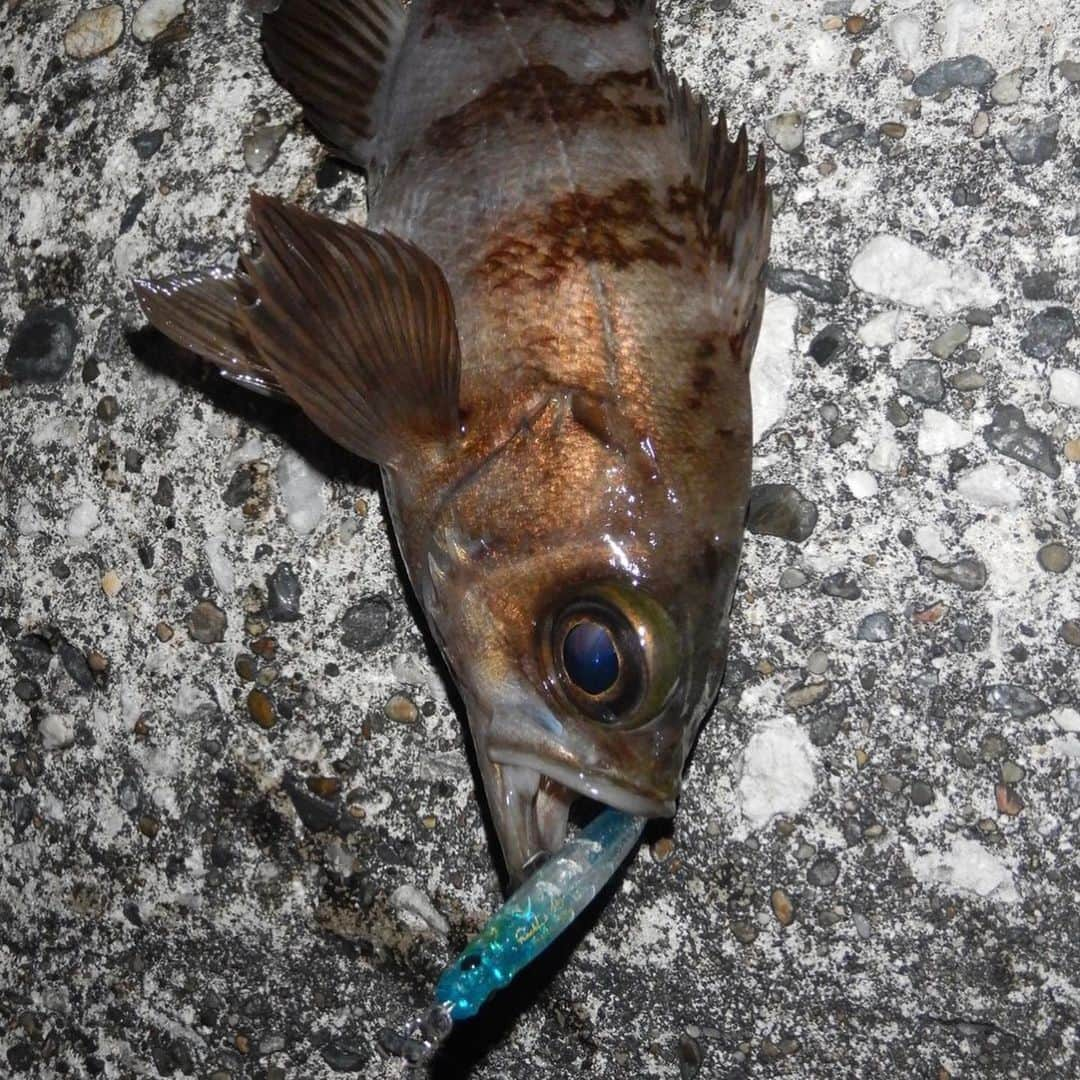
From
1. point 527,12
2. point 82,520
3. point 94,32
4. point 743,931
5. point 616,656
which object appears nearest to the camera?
point 616,656

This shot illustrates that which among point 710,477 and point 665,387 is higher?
point 665,387

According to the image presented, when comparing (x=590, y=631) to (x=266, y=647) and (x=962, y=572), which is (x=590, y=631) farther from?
(x=266, y=647)

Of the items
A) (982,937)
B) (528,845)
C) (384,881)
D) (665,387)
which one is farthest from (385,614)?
(982,937)

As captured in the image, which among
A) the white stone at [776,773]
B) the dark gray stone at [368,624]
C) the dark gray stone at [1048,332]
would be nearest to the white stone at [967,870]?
the white stone at [776,773]

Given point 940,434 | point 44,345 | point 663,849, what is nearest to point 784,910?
point 663,849

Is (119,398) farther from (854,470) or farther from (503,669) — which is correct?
(854,470)

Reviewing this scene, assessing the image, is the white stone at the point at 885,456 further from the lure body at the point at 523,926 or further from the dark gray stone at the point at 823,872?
the lure body at the point at 523,926

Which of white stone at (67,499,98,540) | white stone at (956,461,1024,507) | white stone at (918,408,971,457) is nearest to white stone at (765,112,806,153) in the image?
white stone at (918,408,971,457)
